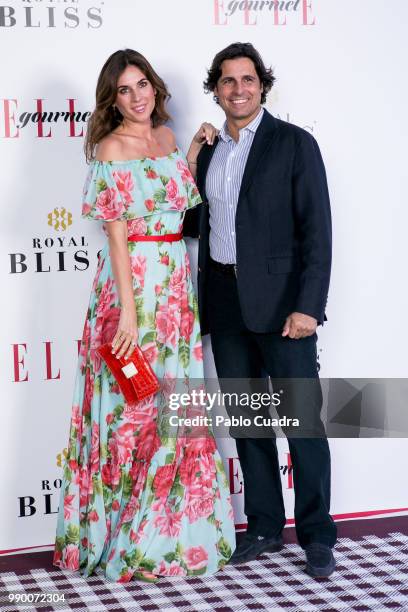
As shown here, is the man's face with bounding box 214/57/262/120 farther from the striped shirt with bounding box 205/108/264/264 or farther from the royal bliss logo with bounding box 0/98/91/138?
the royal bliss logo with bounding box 0/98/91/138

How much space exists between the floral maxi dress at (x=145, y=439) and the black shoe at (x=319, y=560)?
0.27 m

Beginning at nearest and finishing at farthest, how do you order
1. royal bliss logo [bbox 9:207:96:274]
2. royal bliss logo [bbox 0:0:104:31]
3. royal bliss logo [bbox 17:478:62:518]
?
royal bliss logo [bbox 0:0:104:31], royal bliss logo [bbox 9:207:96:274], royal bliss logo [bbox 17:478:62:518]

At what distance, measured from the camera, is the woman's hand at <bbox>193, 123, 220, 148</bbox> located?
11.6 feet

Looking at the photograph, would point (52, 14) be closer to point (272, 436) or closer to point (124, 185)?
point (124, 185)

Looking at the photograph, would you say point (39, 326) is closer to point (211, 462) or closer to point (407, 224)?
point (211, 462)

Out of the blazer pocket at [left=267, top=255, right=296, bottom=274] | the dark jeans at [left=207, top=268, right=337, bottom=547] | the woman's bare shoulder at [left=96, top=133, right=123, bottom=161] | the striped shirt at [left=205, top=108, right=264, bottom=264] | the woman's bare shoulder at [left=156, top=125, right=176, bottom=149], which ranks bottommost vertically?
the dark jeans at [left=207, top=268, right=337, bottom=547]

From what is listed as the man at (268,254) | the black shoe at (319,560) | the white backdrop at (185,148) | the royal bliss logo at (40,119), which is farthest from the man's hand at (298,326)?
the royal bliss logo at (40,119)

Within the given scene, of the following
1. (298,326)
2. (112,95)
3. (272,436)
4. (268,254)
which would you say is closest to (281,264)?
(268,254)

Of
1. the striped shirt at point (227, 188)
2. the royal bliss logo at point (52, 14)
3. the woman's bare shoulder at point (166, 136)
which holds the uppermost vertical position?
the royal bliss logo at point (52, 14)

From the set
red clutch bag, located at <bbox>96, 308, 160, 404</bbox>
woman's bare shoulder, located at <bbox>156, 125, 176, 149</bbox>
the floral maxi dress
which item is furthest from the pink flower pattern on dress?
red clutch bag, located at <bbox>96, 308, 160, 404</bbox>

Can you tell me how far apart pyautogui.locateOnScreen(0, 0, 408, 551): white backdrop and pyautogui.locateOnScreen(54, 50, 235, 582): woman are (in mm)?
196

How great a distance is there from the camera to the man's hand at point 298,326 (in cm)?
331

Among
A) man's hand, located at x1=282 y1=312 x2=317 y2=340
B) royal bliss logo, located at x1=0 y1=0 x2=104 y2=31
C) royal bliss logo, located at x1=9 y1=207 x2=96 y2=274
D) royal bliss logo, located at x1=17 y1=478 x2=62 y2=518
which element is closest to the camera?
man's hand, located at x1=282 y1=312 x2=317 y2=340

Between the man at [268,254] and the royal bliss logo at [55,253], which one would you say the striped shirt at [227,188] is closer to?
the man at [268,254]
